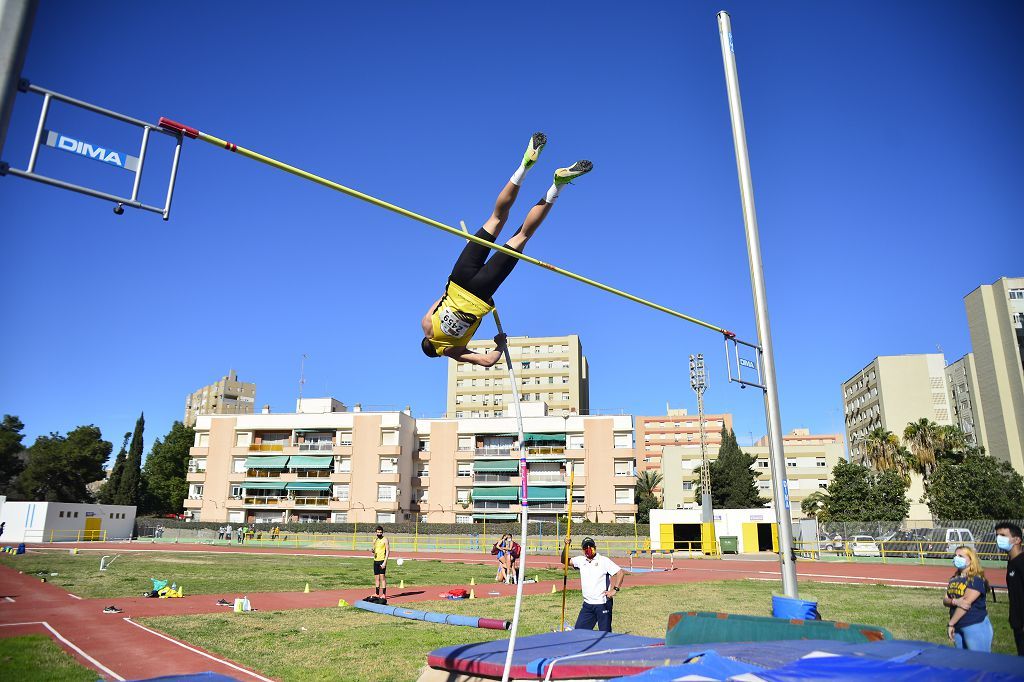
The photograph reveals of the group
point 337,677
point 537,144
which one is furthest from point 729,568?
point 537,144

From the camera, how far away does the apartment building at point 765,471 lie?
236 ft

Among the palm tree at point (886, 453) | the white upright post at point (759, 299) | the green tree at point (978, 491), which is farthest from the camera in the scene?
the palm tree at point (886, 453)

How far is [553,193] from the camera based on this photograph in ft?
21.5

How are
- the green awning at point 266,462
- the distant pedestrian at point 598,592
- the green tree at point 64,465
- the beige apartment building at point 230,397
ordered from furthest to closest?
the beige apartment building at point 230,397 < the green tree at point 64,465 < the green awning at point 266,462 < the distant pedestrian at point 598,592

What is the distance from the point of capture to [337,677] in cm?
767

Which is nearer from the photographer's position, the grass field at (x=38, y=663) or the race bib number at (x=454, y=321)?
the race bib number at (x=454, y=321)

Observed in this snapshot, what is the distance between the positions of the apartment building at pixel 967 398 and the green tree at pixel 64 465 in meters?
83.9

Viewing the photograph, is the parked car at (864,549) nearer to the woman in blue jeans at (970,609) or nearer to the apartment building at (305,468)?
the woman in blue jeans at (970,609)

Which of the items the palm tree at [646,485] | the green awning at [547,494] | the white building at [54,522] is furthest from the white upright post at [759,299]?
the palm tree at [646,485]

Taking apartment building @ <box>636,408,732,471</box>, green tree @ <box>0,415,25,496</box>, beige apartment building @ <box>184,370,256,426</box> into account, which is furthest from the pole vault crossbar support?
beige apartment building @ <box>184,370,256,426</box>

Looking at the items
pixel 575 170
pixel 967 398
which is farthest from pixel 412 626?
pixel 967 398

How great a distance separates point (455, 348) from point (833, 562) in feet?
93.2

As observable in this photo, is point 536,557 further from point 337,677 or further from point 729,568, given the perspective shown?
point 337,677

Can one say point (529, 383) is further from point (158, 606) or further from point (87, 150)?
point (87, 150)
